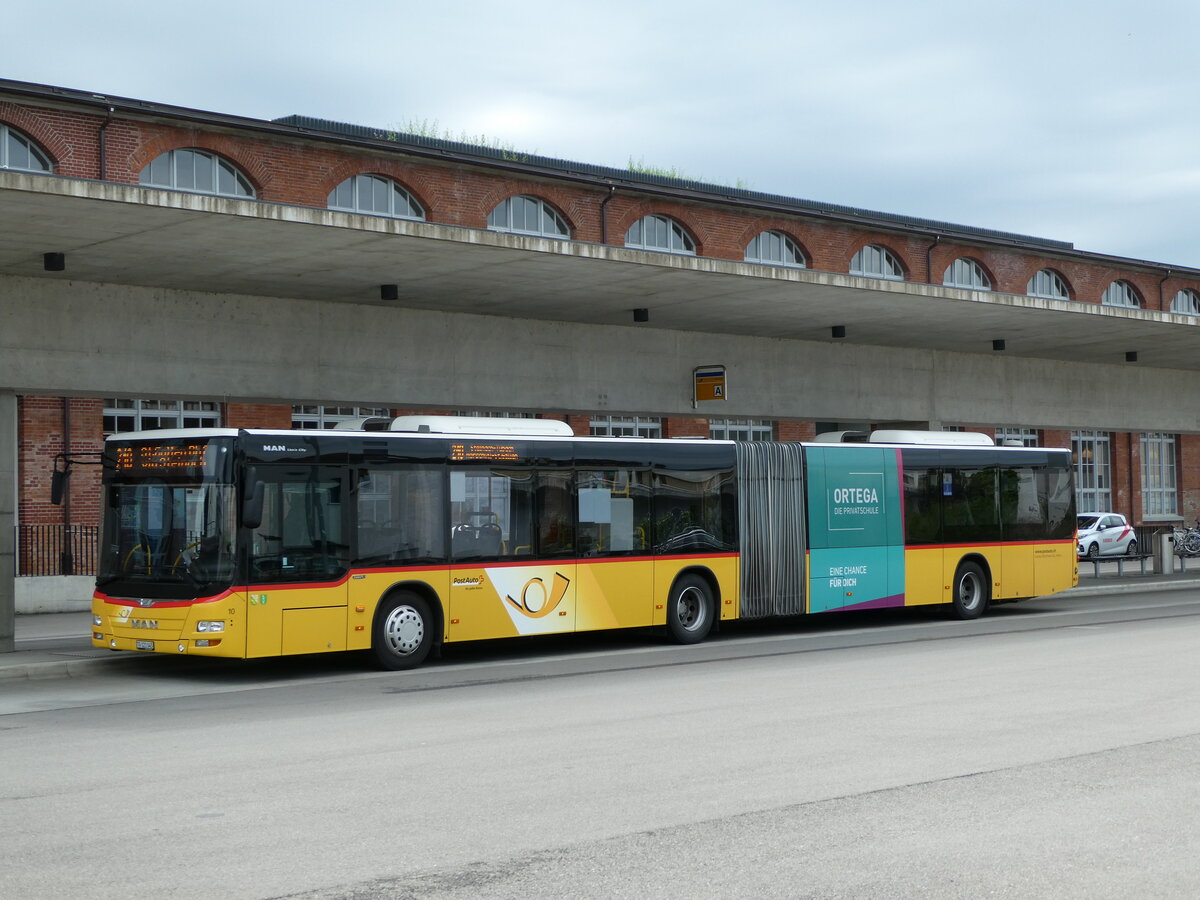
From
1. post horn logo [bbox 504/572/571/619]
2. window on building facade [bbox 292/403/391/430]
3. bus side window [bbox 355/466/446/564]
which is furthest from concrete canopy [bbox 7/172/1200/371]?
window on building facade [bbox 292/403/391/430]

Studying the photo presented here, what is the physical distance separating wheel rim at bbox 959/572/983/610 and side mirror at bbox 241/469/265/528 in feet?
40.1

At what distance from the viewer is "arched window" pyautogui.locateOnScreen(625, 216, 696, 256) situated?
3972cm

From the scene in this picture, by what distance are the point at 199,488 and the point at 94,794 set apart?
265 inches

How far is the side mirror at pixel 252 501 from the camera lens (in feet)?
47.9

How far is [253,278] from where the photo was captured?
18953 millimetres

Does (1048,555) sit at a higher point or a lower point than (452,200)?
lower

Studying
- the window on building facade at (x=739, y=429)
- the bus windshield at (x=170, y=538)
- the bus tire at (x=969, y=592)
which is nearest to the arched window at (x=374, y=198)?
the window on building facade at (x=739, y=429)

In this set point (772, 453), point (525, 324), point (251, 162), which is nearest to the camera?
point (772, 453)

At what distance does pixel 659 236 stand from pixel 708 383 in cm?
1639

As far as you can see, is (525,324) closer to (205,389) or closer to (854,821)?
(205,389)

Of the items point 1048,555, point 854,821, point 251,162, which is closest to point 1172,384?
point 1048,555

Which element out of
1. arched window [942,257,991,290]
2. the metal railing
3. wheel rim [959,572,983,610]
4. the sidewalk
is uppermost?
arched window [942,257,991,290]

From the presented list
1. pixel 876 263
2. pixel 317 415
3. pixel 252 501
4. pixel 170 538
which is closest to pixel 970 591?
pixel 252 501

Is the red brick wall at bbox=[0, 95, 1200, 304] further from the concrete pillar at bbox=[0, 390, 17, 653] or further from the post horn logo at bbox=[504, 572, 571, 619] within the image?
the post horn logo at bbox=[504, 572, 571, 619]
